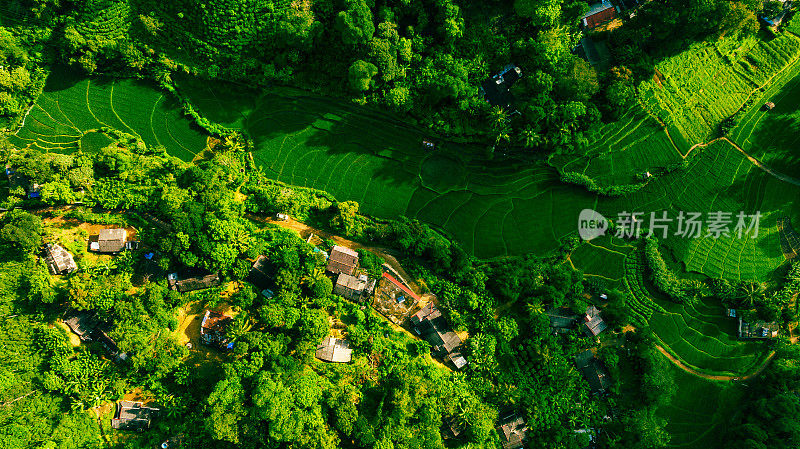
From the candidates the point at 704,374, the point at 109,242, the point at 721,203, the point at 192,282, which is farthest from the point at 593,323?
the point at 109,242

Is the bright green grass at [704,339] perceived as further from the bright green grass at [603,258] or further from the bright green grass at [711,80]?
the bright green grass at [711,80]

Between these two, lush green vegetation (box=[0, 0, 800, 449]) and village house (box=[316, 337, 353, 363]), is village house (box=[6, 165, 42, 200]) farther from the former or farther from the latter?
village house (box=[316, 337, 353, 363])

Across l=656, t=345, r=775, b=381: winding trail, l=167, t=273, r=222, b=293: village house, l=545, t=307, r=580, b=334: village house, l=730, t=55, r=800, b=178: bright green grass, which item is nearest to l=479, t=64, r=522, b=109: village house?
l=545, t=307, r=580, b=334: village house

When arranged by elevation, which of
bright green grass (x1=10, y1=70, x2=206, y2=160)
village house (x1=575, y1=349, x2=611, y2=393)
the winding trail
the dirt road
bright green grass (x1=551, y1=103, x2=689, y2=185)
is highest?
bright green grass (x1=551, y1=103, x2=689, y2=185)

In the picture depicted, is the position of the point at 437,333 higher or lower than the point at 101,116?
lower

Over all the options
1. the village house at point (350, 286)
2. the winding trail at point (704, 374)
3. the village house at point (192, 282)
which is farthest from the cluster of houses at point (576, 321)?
the village house at point (192, 282)

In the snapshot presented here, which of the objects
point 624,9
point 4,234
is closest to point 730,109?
point 624,9

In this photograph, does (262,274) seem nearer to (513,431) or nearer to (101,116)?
(101,116)
